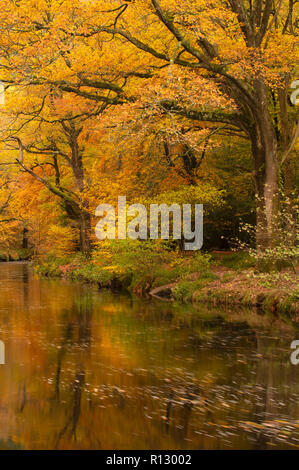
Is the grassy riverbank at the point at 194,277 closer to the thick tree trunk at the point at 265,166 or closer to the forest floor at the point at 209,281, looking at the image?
the forest floor at the point at 209,281

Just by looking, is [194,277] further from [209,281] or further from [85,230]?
[85,230]

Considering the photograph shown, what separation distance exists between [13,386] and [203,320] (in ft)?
22.5

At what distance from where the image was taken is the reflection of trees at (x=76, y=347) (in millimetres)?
6761

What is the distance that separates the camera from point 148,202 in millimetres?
20797

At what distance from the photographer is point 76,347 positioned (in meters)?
11.1

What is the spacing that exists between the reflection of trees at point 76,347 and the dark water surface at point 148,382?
0.02 meters

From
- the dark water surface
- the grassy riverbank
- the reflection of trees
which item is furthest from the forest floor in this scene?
Result: the reflection of trees

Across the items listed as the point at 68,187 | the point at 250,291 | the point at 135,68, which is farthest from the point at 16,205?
the point at 250,291

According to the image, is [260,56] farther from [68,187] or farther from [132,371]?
[68,187]

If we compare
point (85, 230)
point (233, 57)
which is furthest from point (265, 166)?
point (85, 230)

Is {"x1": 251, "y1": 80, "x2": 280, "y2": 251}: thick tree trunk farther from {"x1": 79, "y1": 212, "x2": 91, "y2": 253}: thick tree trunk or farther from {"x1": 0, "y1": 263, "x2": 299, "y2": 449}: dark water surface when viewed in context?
{"x1": 79, "y1": 212, "x2": 91, "y2": 253}: thick tree trunk

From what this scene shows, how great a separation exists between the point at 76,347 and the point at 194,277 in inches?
350

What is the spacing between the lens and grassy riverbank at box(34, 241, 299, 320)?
1542cm
